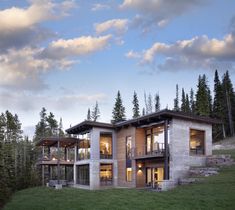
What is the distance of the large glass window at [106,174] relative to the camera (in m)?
37.5

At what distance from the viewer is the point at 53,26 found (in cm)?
2941

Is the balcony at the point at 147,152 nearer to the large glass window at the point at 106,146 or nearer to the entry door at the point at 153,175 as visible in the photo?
the entry door at the point at 153,175

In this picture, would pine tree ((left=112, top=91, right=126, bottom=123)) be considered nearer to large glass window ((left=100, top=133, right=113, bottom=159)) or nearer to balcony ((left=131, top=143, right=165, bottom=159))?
large glass window ((left=100, top=133, right=113, bottom=159))

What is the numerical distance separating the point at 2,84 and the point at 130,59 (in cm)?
1348

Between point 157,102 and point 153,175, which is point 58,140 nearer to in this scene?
point 153,175

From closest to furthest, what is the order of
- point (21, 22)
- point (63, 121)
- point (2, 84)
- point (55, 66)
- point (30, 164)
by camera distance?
point (21, 22)
point (55, 66)
point (2, 84)
point (30, 164)
point (63, 121)

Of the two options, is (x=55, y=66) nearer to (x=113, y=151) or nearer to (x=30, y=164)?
(x=113, y=151)

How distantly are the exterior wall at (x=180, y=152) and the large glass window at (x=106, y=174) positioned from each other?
334 inches

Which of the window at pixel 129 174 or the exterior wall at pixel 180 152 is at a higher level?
the exterior wall at pixel 180 152

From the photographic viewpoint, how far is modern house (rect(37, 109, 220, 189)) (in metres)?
31.6

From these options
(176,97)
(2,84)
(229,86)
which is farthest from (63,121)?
(2,84)

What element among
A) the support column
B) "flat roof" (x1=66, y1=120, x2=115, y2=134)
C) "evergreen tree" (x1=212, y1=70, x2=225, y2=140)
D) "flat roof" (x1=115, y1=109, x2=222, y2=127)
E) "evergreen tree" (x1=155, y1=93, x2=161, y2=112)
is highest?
"evergreen tree" (x1=155, y1=93, x2=161, y2=112)

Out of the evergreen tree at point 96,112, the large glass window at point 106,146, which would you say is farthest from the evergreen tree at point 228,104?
the evergreen tree at point 96,112

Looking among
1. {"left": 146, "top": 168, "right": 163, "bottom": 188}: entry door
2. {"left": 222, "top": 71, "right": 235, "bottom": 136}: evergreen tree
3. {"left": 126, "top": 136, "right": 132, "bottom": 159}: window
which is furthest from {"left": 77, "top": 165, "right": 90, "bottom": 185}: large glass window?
{"left": 222, "top": 71, "right": 235, "bottom": 136}: evergreen tree
